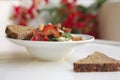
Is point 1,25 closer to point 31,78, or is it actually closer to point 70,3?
point 70,3

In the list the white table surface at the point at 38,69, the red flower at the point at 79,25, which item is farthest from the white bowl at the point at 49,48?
the red flower at the point at 79,25

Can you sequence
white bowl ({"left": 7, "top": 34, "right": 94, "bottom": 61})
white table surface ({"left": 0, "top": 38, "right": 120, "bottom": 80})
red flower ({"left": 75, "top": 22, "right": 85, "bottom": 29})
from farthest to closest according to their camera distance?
red flower ({"left": 75, "top": 22, "right": 85, "bottom": 29}), white bowl ({"left": 7, "top": 34, "right": 94, "bottom": 61}), white table surface ({"left": 0, "top": 38, "right": 120, "bottom": 80})

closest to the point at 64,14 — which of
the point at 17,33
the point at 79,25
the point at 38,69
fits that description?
the point at 79,25

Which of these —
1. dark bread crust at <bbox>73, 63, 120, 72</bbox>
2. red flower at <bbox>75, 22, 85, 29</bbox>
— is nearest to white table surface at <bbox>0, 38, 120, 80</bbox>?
dark bread crust at <bbox>73, 63, 120, 72</bbox>

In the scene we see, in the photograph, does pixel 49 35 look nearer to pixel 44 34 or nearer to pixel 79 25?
pixel 44 34

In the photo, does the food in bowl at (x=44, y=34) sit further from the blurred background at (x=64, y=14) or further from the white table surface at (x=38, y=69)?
the blurred background at (x=64, y=14)

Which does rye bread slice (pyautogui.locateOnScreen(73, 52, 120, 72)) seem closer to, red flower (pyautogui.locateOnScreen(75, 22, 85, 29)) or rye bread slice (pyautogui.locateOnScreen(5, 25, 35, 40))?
rye bread slice (pyautogui.locateOnScreen(5, 25, 35, 40))
